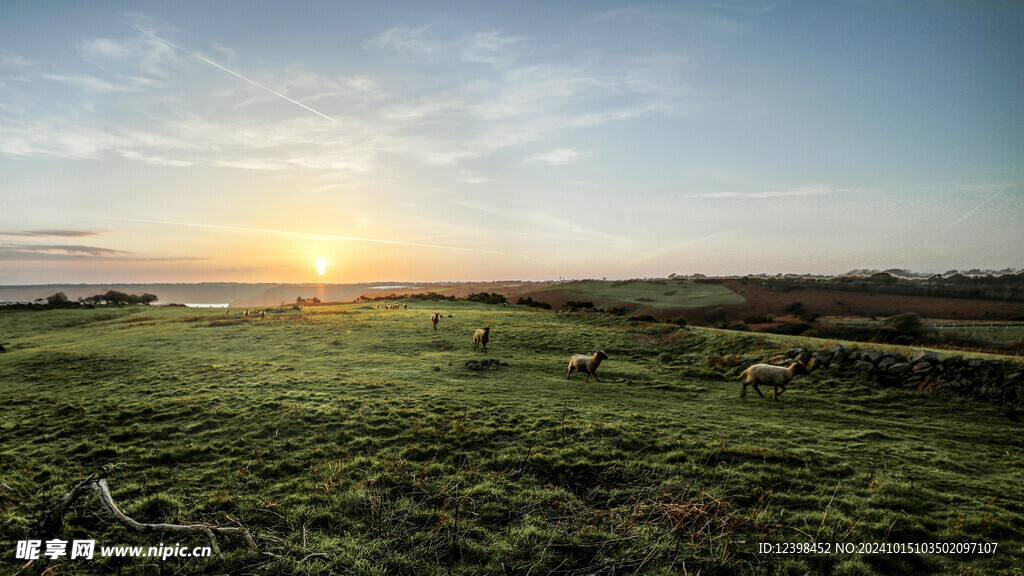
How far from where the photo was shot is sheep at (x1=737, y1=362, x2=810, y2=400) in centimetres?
1455

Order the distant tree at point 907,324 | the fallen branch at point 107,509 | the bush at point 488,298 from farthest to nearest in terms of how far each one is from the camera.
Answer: the bush at point 488,298
the distant tree at point 907,324
the fallen branch at point 107,509

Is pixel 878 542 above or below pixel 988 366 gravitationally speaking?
below

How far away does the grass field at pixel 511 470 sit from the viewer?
5.15 meters

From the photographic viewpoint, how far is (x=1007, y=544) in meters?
5.51

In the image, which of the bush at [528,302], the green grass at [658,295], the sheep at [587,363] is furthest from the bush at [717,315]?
the sheep at [587,363]

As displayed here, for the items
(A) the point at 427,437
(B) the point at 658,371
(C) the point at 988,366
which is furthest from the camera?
(B) the point at 658,371

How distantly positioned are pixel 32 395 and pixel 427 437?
16747mm

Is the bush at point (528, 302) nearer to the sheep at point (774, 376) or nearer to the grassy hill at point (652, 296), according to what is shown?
the grassy hill at point (652, 296)

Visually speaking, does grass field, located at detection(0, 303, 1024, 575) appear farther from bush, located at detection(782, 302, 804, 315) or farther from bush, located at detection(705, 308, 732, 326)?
bush, located at detection(705, 308, 732, 326)

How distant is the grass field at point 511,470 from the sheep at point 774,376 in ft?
2.53

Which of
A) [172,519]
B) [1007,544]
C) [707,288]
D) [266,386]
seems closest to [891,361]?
[1007,544]

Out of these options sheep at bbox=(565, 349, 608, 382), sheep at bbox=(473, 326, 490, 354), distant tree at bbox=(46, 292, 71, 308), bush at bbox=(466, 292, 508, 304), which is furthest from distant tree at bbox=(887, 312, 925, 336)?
distant tree at bbox=(46, 292, 71, 308)

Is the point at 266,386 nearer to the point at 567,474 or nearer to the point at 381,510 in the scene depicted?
the point at 381,510

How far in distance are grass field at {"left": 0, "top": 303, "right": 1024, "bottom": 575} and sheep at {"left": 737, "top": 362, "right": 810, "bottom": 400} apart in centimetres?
77
